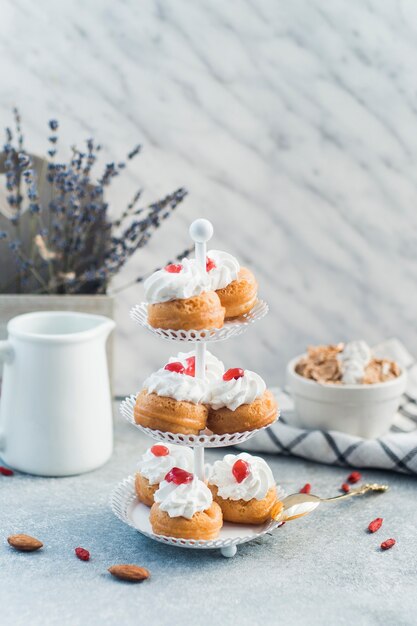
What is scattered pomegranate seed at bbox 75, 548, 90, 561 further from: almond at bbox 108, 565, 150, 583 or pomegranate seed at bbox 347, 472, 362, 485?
pomegranate seed at bbox 347, 472, 362, 485

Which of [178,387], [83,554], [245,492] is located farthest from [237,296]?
[83,554]

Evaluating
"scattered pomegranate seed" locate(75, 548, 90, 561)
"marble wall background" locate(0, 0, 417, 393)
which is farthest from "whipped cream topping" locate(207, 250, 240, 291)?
"marble wall background" locate(0, 0, 417, 393)

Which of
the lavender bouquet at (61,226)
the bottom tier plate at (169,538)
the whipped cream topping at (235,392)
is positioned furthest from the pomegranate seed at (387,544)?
the lavender bouquet at (61,226)

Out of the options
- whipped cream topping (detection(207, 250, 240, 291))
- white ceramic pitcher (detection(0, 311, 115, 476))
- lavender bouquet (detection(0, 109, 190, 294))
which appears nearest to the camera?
whipped cream topping (detection(207, 250, 240, 291))

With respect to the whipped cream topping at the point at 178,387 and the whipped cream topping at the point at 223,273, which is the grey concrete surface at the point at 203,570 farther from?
the whipped cream topping at the point at 223,273

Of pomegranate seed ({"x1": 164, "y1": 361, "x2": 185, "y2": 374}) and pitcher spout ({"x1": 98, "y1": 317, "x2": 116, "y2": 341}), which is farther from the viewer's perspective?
pitcher spout ({"x1": 98, "y1": 317, "x2": 116, "y2": 341})

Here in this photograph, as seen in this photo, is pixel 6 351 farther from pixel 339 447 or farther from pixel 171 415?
pixel 339 447

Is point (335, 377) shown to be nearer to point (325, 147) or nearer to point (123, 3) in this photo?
point (325, 147)
